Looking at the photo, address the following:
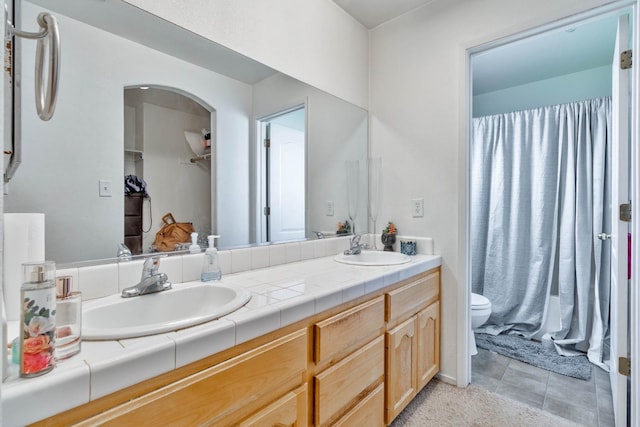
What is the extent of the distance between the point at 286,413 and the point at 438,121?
177 cm

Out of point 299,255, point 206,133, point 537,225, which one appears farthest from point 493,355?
point 206,133

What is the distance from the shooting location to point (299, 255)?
177cm

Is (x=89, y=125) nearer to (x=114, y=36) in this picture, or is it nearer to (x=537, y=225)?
(x=114, y=36)

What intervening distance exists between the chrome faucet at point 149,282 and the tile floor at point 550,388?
1911mm

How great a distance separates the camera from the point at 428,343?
179 cm

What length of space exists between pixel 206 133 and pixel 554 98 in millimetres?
3048

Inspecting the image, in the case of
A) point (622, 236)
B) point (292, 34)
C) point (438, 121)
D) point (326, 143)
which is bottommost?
point (622, 236)

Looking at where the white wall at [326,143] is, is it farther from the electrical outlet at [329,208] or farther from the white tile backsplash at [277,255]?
the white tile backsplash at [277,255]

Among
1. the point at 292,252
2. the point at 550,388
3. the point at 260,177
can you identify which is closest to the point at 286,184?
the point at 260,177

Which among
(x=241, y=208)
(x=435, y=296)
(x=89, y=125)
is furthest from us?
(x=435, y=296)

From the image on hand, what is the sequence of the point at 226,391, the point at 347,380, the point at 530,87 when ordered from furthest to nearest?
the point at 530,87, the point at 347,380, the point at 226,391

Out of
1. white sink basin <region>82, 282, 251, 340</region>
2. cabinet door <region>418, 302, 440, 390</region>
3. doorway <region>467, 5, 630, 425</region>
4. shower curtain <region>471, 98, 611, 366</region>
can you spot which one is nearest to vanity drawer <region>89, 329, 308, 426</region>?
white sink basin <region>82, 282, 251, 340</region>

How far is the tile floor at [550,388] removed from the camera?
167cm

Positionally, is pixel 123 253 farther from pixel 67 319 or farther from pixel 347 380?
pixel 347 380
